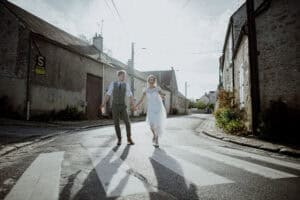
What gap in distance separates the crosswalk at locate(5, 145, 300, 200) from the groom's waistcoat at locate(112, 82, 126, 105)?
1468 millimetres

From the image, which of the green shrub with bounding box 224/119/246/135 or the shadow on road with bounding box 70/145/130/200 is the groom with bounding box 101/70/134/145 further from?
the green shrub with bounding box 224/119/246/135

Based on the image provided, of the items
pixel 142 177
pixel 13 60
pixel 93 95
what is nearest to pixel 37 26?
pixel 13 60

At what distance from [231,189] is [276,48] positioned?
25.2ft

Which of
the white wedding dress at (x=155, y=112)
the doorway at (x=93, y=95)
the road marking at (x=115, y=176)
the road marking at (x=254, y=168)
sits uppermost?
the doorway at (x=93, y=95)

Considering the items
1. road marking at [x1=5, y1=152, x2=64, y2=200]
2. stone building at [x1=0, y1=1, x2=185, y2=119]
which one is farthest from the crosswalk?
stone building at [x1=0, y1=1, x2=185, y2=119]

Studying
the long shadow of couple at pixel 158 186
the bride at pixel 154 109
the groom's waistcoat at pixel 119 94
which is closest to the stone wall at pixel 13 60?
the groom's waistcoat at pixel 119 94

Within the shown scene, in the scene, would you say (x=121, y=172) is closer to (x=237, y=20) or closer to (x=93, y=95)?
(x=237, y=20)

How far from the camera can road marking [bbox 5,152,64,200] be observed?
259 centimetres

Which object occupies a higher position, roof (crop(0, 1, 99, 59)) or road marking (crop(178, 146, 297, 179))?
roof (crop(0, 1, 99, 59))

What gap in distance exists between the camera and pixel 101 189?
279cm

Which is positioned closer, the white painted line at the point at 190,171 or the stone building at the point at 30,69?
the white painted line at the point at 190,171

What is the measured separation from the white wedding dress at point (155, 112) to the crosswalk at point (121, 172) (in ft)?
4.20

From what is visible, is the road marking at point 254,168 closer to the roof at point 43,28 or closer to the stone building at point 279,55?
the stone building at point 279,55

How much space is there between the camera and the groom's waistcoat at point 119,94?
6.12m
